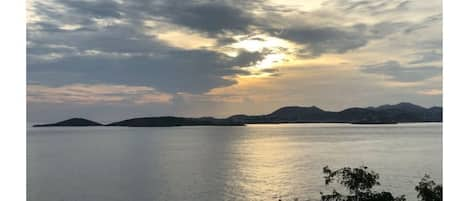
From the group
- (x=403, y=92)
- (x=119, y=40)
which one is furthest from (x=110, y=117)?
(x=403, y=92)

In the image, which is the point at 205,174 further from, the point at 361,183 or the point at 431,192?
the point at 431,192

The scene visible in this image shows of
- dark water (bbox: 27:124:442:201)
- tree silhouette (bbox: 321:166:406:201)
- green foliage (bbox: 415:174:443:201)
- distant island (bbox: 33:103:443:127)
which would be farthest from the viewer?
distant island (bbox: 33:103:443:127)

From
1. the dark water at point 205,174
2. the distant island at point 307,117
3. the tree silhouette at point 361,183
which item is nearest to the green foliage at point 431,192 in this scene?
the tree silhouette at point 361,183

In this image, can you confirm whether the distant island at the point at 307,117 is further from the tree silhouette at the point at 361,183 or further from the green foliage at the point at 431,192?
the green foliage at the point at 431,192

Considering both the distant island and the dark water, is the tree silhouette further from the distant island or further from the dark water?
the distant island

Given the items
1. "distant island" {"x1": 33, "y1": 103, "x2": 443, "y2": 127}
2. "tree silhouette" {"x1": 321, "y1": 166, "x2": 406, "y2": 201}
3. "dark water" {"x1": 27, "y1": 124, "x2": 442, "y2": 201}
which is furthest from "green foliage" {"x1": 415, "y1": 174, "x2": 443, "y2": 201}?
"distant island" {"x1": 33, "y1": 103, "x2": 443, "y2": 127}

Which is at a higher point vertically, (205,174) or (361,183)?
(361,183)

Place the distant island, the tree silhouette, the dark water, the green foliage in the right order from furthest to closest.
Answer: the distant island → the dark water → the tree silhouette → the green foliage

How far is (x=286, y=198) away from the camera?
12.5 m

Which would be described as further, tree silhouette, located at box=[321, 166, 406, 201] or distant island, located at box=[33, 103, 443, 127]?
distant island, located at box=[33, 103, 443, 127]

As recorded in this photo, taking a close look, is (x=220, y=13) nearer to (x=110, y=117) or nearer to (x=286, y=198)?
(x=110, y=117)

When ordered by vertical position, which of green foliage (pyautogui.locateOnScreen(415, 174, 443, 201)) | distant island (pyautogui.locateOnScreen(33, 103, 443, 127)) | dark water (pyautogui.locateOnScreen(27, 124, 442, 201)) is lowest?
dark water (pyautogui.locateOnScreen(27, 124, 442, 201))

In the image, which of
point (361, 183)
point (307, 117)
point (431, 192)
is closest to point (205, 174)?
point (307, 117)
